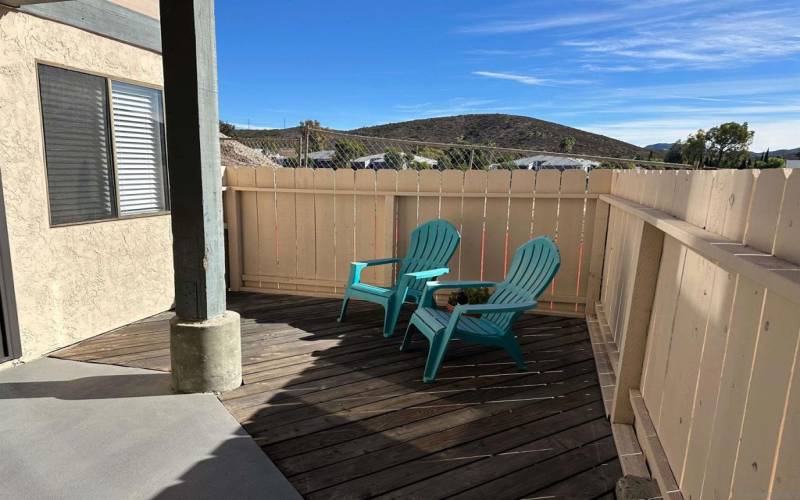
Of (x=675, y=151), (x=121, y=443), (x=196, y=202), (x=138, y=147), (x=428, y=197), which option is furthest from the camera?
(x=675, y=151)

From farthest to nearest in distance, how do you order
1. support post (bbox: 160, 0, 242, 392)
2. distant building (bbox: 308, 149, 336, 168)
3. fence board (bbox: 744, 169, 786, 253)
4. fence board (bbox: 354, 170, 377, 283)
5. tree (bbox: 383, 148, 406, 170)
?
1. distant building (bbox: 308, 149, 336, 168)
2. tree (bbox: 383, 148, 406, 170)
3. fence board (bbox: 354, 170, 377, 283)
4. support post (bbox: 160, 0, 242, 392)
5. fence board (bbox: 744, 169, 786, 253)

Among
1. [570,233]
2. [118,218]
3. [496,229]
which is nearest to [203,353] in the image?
[118,218]

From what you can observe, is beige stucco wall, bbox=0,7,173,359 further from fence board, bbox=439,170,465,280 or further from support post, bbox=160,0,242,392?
fence board, bbox=439,170,465,280

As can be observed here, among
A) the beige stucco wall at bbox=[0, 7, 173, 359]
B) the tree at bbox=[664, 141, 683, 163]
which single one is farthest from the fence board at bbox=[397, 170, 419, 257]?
the tree at bbox=[664, 141, 683, 163]

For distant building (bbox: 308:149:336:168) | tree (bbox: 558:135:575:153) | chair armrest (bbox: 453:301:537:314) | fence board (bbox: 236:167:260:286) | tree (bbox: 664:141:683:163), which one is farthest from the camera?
tree (bbox: 664:141:683:163)

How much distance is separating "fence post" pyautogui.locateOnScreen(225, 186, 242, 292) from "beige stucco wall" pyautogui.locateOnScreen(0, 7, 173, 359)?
3.08ft

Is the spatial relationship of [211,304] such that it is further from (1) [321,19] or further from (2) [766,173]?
(1) [321,19]

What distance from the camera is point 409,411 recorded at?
249cm

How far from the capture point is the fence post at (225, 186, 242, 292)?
493cm

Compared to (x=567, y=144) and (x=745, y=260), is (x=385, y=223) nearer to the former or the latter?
A: (x=745, y=260)

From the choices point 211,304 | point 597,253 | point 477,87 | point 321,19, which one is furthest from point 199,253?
point 477,87

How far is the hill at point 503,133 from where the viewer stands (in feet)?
52.7

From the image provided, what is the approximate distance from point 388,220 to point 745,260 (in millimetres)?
3608

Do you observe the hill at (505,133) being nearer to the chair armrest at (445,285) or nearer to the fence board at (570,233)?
the fence board at (570,233)
